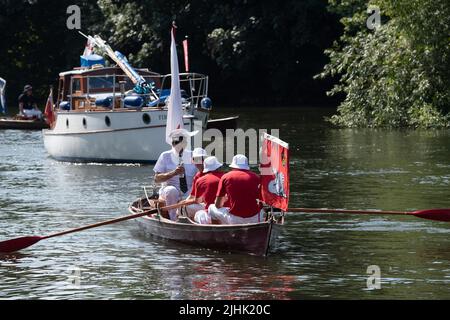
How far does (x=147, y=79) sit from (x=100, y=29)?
2526cm

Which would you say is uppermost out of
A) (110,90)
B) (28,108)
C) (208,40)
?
(208,40)

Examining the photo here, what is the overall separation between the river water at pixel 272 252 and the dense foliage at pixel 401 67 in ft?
19.3

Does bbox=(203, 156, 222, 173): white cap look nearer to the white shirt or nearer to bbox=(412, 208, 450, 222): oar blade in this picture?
the white shirt

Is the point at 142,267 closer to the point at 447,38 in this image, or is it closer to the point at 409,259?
the point at 409,259

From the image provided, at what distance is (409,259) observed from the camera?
19859 millimetres

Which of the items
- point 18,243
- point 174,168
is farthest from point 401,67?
point 18,243

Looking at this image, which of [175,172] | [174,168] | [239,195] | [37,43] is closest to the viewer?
[239,195]

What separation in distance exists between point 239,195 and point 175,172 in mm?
2444

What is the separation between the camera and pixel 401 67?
41938 mm

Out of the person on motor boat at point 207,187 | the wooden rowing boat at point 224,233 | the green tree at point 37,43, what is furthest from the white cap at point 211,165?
the green tree at point 37,43

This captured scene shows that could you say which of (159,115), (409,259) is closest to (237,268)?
(409,259)

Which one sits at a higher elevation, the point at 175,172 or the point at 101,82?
the point at 101,82

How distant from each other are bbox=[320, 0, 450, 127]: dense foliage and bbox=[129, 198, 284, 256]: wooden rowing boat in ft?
68.0

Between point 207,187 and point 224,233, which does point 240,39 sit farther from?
point 224,233
